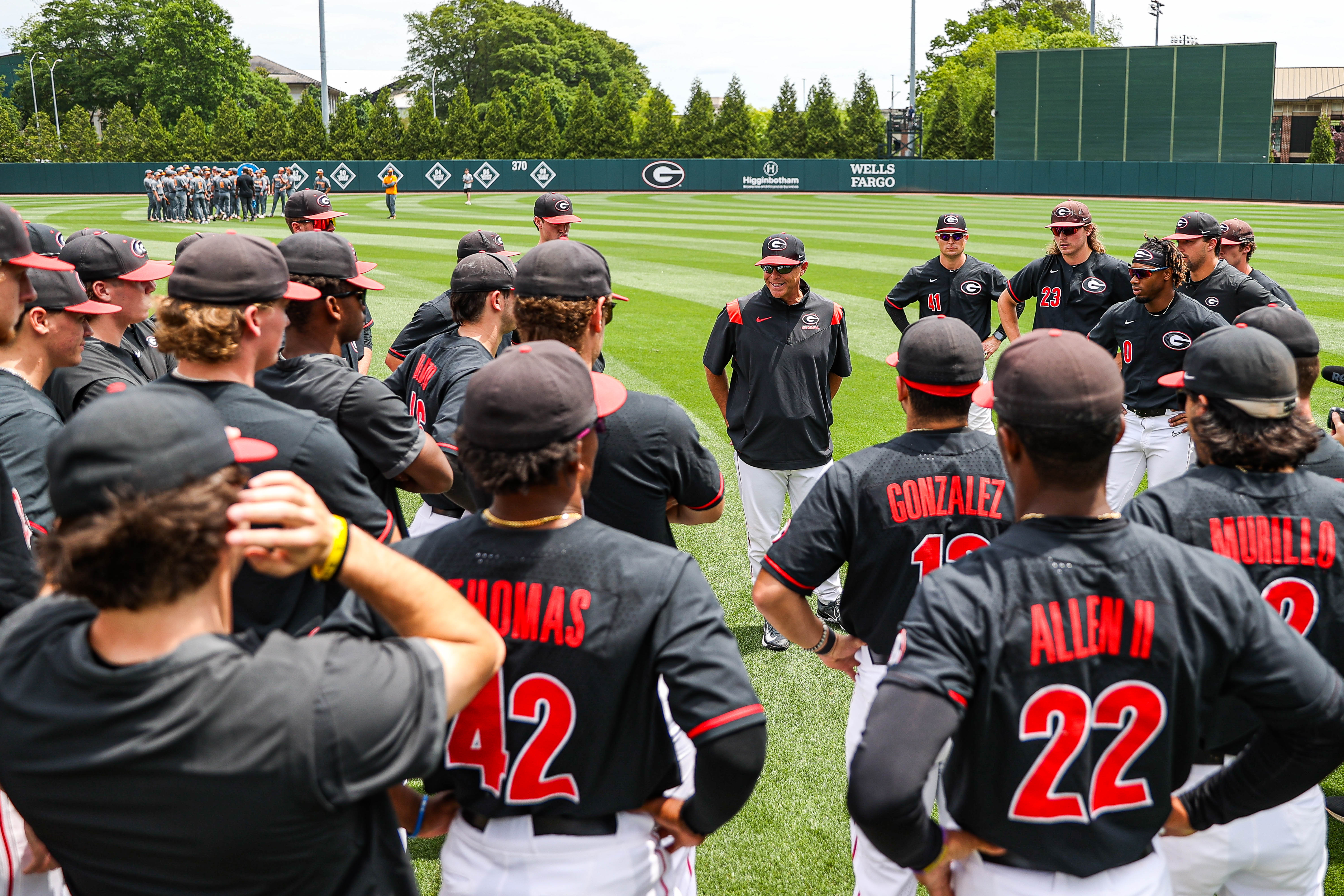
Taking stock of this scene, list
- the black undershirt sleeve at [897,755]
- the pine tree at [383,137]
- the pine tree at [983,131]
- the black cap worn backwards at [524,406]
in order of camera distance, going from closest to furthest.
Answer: the black undershirt sleeve at [897,755], the black cap worn backwards at [524,406], the pine tree at [383,137], the pine tree at [983,131]

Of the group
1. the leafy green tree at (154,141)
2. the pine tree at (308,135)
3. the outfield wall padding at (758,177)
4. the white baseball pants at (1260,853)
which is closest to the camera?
the white baseball pants at (1260,853)

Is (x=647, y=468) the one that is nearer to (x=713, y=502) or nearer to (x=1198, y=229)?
Result: (x=713, y=502)

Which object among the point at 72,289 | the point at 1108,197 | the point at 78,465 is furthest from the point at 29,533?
the point at 1108,197

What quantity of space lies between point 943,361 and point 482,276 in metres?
2.61

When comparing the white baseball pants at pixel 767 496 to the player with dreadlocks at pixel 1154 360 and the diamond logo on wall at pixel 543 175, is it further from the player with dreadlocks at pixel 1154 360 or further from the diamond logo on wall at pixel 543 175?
the diamond logo on wall at pixel 543 175

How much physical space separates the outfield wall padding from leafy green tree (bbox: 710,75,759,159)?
4.72 m

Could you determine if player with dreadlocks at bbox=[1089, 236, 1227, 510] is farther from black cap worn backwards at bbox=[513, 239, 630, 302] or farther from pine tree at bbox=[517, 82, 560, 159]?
pine tree at bbox=[517, 82, 560, 159]

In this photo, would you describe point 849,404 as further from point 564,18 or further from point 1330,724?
point 564,18

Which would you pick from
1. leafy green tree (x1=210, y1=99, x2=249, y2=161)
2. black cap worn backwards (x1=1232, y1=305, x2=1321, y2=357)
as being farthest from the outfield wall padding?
black cap worn backwards (x1=1232, y1=305, x2=1321, y2=357)

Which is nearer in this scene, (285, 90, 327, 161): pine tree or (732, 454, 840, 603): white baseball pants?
(732, 454, 840, 603): white baseball pants

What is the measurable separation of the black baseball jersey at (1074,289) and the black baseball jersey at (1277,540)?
17.1ft

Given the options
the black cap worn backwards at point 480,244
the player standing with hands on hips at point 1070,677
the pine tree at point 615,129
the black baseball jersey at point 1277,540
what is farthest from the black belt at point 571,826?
the pine tree at point 615,129

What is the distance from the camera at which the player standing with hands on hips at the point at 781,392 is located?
250 inches

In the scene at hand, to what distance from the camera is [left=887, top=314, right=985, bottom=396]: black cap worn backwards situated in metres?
3.24
